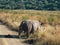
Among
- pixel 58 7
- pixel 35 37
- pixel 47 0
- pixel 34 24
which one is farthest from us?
pixel 47 0

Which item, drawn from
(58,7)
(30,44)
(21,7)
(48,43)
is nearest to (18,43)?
(30,44)

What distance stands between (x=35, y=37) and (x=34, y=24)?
1603 millimetres

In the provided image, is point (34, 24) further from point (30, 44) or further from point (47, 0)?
point (47, 0)

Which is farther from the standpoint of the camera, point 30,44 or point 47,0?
point 47,0

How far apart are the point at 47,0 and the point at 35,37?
117 metres

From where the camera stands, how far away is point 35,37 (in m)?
21.1

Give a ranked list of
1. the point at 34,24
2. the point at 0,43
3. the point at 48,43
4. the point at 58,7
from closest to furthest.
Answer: the point at 48,43, the point at 0,43, the point at 34,24, the point at 58,7

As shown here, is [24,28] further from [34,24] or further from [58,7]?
[58,7]

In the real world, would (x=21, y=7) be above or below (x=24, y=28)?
below

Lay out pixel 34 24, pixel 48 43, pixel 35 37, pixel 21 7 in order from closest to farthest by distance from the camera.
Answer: pixel 48 43 < pixel 35 37 < pixel 34 24 < pixel 21 7

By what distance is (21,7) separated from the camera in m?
127

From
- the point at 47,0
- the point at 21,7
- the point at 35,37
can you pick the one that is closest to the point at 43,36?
the point at 35,37

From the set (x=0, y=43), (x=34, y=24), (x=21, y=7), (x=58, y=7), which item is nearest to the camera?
(x=0, y=43)

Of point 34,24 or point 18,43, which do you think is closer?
point 18,43
